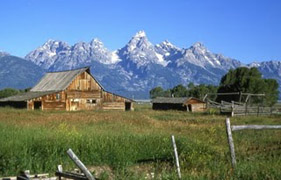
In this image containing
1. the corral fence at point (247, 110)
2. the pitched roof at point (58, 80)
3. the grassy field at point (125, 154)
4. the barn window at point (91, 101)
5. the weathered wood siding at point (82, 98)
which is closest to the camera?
the grassy field at point (125, 154)

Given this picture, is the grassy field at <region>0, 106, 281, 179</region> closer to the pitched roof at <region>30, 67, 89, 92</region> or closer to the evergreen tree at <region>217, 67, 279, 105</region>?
the pitched roof at <region>30, 67, 89, 92</region>

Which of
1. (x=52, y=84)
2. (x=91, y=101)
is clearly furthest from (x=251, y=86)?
(x=52, y=84)

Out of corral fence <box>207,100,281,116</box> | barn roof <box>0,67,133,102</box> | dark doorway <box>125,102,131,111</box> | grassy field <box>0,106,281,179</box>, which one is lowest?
grassy field <box>0,106,281,179</box>

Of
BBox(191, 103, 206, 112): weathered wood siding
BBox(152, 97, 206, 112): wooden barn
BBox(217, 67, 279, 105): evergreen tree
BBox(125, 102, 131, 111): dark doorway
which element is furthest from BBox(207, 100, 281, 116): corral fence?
BBox(217, 67, 279, 105): evergreen tree

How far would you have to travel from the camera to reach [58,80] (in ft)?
218

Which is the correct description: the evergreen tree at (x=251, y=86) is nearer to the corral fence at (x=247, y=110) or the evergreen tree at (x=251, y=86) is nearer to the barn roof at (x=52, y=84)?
the corral fence at (x=247, y=110)

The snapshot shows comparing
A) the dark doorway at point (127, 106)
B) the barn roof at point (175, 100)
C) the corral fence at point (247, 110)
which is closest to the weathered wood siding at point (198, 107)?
the barn roof at point (175, 100)

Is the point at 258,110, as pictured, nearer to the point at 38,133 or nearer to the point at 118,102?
the point at 118,102

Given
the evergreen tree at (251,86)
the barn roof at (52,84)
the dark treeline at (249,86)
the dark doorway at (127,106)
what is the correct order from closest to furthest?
the barn roof at (52,84) < the dark doorway at (127,106) < the dark treeline at (249,86) < the evergreen tree at (251,86)

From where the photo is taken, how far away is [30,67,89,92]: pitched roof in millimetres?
62812

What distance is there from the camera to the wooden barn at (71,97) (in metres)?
59.2

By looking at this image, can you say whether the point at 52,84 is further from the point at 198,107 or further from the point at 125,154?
the point at 125,154

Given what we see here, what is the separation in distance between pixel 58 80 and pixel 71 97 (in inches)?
229

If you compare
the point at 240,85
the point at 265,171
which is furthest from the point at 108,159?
the point at 240,85
